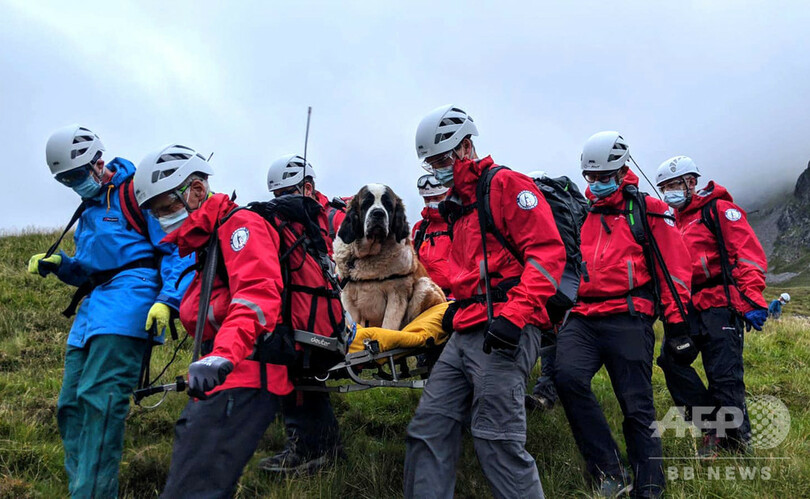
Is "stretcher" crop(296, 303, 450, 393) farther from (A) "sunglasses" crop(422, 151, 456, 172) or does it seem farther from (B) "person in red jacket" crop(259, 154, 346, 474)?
(A) "sunglasses" crop(422, 151, 456, 172)

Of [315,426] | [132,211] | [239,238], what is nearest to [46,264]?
[132,211]

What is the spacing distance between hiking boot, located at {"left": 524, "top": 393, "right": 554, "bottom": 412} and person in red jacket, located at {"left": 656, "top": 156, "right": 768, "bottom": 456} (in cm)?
133

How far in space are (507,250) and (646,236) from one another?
2.08 meters

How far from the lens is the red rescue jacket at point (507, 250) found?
3561 mm

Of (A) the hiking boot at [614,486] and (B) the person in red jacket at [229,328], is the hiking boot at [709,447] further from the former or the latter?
(B) the person in red jacket at [229,328]

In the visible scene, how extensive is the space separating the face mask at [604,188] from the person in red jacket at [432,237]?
204 centimetres

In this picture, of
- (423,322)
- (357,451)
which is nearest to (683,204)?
(423,322)

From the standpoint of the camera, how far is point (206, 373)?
276cm

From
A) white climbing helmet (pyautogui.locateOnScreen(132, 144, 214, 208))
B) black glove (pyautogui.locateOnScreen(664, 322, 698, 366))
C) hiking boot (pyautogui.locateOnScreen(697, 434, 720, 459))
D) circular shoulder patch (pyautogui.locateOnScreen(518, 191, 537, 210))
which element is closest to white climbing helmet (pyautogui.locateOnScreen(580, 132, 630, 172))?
black glove (pyautogui.locateOnScreen(664, 322, 698, 366))

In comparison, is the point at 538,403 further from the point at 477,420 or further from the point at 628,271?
the point at 477,420

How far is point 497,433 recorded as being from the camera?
11.8 ft

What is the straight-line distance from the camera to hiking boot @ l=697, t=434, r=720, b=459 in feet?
17.8

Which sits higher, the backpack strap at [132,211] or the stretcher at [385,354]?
the backpack strap at [132,211]

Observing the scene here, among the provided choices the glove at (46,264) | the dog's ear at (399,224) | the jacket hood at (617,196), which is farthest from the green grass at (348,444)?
the jacket hood at (617,196)
